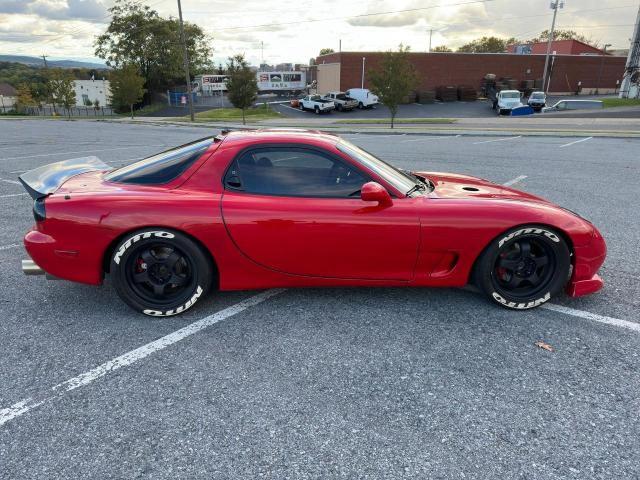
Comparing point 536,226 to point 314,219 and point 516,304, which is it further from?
point 314,219

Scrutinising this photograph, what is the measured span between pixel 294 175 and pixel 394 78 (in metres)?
21.2

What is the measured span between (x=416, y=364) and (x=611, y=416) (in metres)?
1.01

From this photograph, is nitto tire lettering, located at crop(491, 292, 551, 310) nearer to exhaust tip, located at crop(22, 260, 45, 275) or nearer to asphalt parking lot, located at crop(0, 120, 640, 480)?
asphalt parking lot, located at crop(0, 120, 640, 480)

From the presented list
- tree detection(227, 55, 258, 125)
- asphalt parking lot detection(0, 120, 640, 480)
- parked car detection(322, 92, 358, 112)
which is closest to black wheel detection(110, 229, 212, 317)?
asphalt parking lot detection(0, 120, 640, 480)

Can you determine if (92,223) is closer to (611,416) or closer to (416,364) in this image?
→ (416,364)

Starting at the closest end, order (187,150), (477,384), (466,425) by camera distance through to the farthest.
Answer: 1. (466,425)
2. (477,384)
3. (187,150)

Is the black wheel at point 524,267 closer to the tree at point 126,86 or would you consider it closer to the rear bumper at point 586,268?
the rear bumper at point 586,268

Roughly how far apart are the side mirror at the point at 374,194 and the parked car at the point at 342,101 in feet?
120

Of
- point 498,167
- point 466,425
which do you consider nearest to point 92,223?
point 466,425

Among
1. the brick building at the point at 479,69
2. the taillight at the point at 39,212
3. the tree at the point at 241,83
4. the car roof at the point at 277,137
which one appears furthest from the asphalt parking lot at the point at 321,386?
the brick building at the point at 479,69

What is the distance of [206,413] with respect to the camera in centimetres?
235

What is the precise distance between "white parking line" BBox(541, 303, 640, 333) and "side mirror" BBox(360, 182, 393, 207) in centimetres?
152

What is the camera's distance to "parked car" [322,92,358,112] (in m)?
38.1

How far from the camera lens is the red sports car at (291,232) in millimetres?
3184
